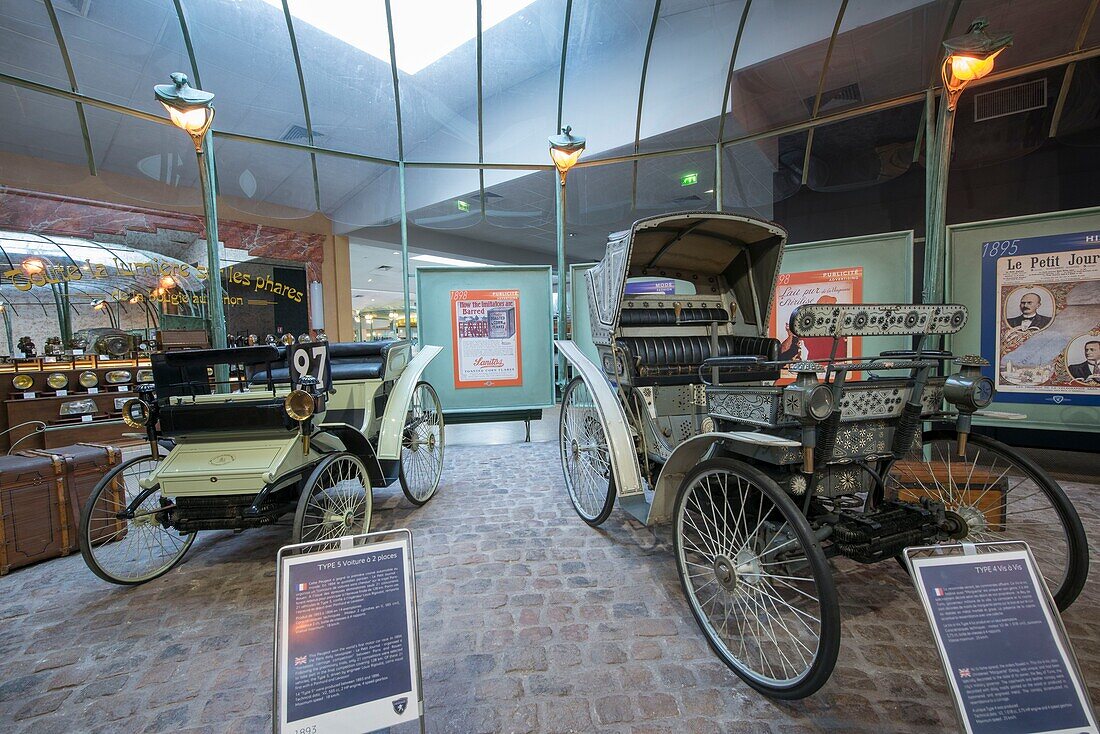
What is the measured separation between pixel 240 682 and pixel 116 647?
2.55 feet

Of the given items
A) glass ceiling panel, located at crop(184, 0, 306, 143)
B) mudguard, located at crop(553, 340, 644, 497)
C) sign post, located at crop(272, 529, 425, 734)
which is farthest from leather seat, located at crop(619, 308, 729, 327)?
glass ceiling panel, located at crop(184, 0, 306, 143)

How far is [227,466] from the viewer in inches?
96.2

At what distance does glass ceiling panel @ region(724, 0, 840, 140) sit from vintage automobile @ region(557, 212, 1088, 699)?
3537 mm

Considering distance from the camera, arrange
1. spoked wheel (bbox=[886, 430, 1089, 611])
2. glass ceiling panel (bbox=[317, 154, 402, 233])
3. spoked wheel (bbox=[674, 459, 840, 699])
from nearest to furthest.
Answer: spoked wheel (bbox=[674, 459, 840, 699]) → spoked wheel (bbox=[886, 430, 1089, 611]) → glass ceiling panel (bbox=[317, 154, 402, 233])

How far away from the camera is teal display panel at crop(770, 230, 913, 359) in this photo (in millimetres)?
4492

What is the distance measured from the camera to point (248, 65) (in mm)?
5785

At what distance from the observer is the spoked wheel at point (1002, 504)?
1.83 m

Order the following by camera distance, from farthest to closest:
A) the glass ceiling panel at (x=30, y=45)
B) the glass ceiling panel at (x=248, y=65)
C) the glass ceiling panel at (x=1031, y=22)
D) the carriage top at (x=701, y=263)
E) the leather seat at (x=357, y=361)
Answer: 1. the glass ceiling panel at (x=248, y=65)
2. the glass ceiling panel at (x=30, y=45)
3. the glass ceiling panel at (x=1031, y=22)
4. the leather seat at (x=357, y=361)
5. the carriage top at (x=701, y=263)

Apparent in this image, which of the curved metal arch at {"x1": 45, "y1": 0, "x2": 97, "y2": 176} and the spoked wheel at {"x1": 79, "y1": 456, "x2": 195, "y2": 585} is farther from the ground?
the curved metal arch at {"x1": 45, "y1": 0, "x2": 97, "y2": 176}

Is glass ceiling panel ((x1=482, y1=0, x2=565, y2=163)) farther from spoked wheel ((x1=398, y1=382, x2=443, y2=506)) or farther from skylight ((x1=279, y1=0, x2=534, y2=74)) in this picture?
spoked wheel ((x1=398, y1=382, x2=443, y2=506))

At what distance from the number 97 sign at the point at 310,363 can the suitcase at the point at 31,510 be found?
5.70 ft

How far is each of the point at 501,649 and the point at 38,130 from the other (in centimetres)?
703

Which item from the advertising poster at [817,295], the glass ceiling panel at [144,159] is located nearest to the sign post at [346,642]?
the advertising poster at [817,295]

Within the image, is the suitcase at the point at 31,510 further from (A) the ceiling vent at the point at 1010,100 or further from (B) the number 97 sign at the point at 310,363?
(A) the ceiling vent at the point at 1010,100
